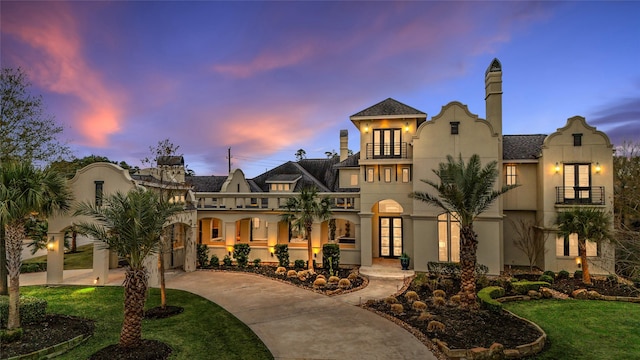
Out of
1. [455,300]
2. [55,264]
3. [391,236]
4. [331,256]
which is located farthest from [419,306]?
[55,264]

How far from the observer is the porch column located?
68.9 ft

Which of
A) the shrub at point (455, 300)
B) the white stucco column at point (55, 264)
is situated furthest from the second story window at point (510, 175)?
the white stucco column at point (55, 264)

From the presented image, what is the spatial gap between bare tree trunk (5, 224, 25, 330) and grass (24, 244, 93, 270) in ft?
41.8

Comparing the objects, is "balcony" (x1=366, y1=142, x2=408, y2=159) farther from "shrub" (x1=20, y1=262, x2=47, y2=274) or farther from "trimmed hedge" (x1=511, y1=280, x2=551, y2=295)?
"shrub" (x1=20, y1=262, x2=47, y2=274)

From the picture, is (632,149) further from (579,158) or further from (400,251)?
(400,251)

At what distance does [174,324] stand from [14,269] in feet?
18.1

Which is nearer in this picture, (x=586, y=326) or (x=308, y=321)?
(x=586, y=326)

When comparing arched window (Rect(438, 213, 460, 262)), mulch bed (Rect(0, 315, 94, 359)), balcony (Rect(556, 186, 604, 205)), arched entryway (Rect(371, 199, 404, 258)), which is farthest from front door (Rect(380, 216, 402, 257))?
mulch bed (Rect(0, 315, 94, 359))

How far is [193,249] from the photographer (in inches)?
821

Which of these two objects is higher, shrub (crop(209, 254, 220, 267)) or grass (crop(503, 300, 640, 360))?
shrub (crop(209, 254, 220, 267))

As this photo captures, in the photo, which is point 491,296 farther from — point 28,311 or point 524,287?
point 28,311

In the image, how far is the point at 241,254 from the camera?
70.6ft

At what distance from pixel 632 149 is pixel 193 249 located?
23128mm

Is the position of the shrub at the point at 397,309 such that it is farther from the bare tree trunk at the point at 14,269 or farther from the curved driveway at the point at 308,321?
the bare tree trunk at the point at 14,269
